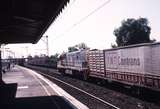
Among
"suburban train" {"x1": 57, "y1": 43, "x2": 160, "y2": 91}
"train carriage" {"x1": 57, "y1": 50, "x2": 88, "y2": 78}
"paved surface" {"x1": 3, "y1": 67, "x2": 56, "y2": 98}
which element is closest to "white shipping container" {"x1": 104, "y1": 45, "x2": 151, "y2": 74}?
"suburban train" {"x1": 57, "y1": 43, "x2": 160, "y2": 91}

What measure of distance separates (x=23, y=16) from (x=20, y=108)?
4957 millimetres

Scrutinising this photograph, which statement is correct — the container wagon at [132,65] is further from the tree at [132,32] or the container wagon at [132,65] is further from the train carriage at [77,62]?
the tree at [132,32]

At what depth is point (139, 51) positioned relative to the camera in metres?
19.5

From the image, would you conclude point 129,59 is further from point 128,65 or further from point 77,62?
point 77,62

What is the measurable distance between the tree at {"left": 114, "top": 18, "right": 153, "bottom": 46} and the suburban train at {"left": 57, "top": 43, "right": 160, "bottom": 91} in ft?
196

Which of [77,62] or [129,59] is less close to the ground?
[77,62]

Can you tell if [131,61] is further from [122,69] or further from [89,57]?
[89,57]

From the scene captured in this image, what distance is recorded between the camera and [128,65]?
71.2ft

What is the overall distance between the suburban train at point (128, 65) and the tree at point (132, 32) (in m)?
59.6

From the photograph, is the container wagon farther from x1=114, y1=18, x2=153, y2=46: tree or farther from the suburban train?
x1=114, y1=18, x2=153, y2=46: tree

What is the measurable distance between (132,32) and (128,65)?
76810 mm

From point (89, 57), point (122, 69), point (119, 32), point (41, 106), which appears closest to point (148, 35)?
point (119, 32)

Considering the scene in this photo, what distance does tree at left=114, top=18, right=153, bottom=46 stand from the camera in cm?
9444

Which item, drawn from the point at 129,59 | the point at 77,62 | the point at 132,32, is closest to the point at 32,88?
the point at 129,59
